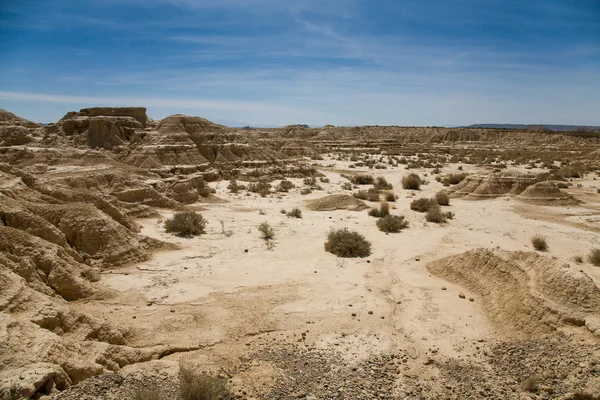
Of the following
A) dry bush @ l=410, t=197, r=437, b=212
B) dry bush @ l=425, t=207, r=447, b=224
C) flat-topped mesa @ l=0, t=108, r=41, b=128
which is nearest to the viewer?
dry bush @ l=425, t=207, r=447, b=224

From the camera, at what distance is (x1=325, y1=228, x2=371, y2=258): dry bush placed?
12.3 m

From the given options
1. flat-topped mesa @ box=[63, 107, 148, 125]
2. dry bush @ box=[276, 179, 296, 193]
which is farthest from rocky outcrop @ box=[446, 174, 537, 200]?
flat-topped mesa @ box=[63, 107, 148, 125]

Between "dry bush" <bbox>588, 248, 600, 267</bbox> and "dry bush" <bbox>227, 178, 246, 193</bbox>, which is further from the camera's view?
"dry bush" <bbox>227, 178, 246, 193</bbox>

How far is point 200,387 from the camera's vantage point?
5137mm

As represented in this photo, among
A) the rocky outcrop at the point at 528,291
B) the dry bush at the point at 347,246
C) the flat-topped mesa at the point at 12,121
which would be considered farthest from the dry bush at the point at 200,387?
the flat-topped mesa at the point at 12,121

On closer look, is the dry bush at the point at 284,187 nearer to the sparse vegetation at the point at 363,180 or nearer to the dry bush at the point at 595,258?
the sparse vegetation at the point at 363,180

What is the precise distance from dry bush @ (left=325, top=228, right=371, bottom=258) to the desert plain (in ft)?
1.12

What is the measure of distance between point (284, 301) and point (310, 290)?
35.6 inches

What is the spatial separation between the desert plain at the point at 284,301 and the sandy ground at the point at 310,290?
5 cm

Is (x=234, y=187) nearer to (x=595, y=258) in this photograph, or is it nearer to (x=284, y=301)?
(x=284, y=301)

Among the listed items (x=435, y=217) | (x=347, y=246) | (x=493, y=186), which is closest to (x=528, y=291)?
(x=347, y=246)

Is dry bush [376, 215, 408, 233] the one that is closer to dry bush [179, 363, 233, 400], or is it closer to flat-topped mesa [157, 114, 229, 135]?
dry bush [179, 363, 233, 400]

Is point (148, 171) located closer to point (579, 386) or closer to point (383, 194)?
point (383, 194)

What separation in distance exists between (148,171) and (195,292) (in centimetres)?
1476
